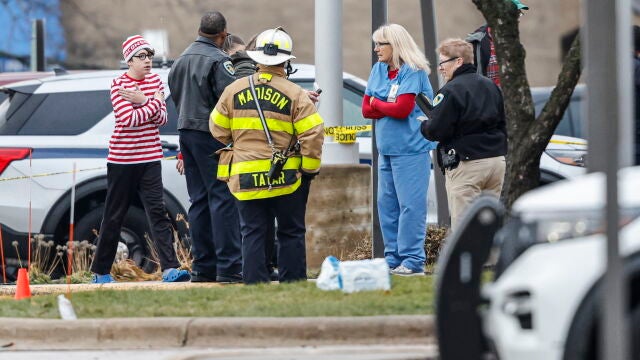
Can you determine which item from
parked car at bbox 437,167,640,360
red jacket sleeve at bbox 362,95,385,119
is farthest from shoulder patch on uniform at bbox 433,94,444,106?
parked car at bbox 437,167,640,360

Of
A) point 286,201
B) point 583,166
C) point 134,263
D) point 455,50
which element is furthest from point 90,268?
point 583,166

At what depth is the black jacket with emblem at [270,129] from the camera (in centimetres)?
877

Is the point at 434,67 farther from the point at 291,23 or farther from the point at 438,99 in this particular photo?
the point at 291,23

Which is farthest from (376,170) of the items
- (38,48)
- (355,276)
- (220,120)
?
(38,48)

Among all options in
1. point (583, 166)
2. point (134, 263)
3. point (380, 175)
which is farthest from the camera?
point (583, 166)

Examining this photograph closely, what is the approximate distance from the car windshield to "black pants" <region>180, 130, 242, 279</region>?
6.44 feet

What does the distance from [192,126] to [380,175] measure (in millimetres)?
1458

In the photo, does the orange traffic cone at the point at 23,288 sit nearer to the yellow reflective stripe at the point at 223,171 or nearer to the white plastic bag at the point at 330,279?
the yellow reflective stripe at the point at 223,171

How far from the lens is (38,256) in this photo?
11.3 metres

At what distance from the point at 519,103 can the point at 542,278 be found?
200 inches

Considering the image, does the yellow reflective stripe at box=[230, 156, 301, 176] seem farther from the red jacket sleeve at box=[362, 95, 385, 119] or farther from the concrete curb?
the concrete curb

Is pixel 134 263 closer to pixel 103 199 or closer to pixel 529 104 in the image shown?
Answer: pixel 103 199

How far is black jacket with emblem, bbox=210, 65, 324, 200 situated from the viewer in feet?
28.8

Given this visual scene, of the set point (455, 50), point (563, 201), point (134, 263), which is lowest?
point (134, 263)
